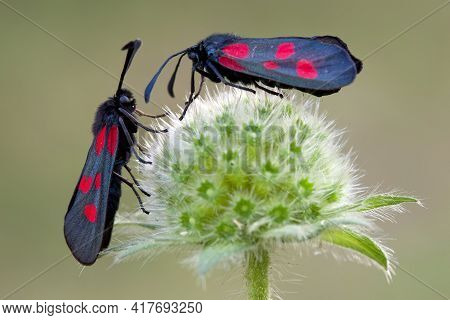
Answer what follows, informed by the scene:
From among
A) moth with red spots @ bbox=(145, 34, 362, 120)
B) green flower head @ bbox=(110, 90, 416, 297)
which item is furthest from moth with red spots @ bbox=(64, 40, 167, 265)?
moth with red spots @ bbox=(145, 34, 362, 120)

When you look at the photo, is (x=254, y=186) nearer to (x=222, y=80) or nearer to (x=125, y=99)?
(x=222, y=80)

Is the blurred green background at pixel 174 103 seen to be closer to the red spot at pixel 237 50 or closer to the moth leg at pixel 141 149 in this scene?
the moth leg at pixel 141 149

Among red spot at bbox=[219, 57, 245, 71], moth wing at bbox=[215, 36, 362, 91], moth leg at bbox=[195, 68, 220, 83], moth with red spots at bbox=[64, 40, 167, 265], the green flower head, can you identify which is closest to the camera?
the green flower head

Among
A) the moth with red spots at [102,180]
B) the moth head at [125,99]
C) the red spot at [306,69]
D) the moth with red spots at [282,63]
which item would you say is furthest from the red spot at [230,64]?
the moth head at [125,99]

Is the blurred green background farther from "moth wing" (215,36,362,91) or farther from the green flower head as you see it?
"moth wing" (215,36,362,91)

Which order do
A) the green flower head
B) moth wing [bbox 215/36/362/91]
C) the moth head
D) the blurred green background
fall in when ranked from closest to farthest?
the green flower head, moth wing [bbox 215/36/362/91], the moth head, the blurred green background
